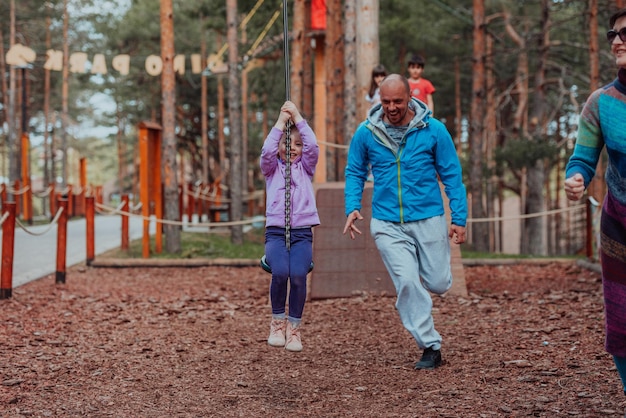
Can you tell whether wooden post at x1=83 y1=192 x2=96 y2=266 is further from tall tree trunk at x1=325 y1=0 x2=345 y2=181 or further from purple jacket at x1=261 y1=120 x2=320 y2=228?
purple jacket at x1=261 y1=120 x2=320 y2=228

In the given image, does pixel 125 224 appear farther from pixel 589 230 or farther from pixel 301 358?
pixel 301 358

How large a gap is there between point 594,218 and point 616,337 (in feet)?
31.1

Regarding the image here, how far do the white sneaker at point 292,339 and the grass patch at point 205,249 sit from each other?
1020 centimetres

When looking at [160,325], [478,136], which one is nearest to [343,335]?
[160,325]

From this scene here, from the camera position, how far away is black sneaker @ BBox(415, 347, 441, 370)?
6.17m

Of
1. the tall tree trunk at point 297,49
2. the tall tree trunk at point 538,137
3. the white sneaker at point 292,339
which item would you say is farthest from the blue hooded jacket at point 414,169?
the tall tree trunk at point 538,137

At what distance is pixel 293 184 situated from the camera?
6.20 metres

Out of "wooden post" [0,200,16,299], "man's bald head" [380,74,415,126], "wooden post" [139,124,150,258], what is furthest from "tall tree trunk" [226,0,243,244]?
"man's bald head" [380,74,415,126]

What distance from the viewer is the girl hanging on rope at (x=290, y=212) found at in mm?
6156

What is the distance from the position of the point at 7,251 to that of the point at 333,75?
1015 cm

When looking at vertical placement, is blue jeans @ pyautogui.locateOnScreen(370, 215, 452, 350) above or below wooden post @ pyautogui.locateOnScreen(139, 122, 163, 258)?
below

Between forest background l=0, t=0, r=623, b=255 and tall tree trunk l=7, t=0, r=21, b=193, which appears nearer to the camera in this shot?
forest background l=0, t=0, r=623, b=255

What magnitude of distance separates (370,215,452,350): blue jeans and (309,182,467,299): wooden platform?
4101 mm

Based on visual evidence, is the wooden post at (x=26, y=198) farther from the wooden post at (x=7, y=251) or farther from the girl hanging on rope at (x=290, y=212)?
the girl hanging on rope at (x=290, y=212)
